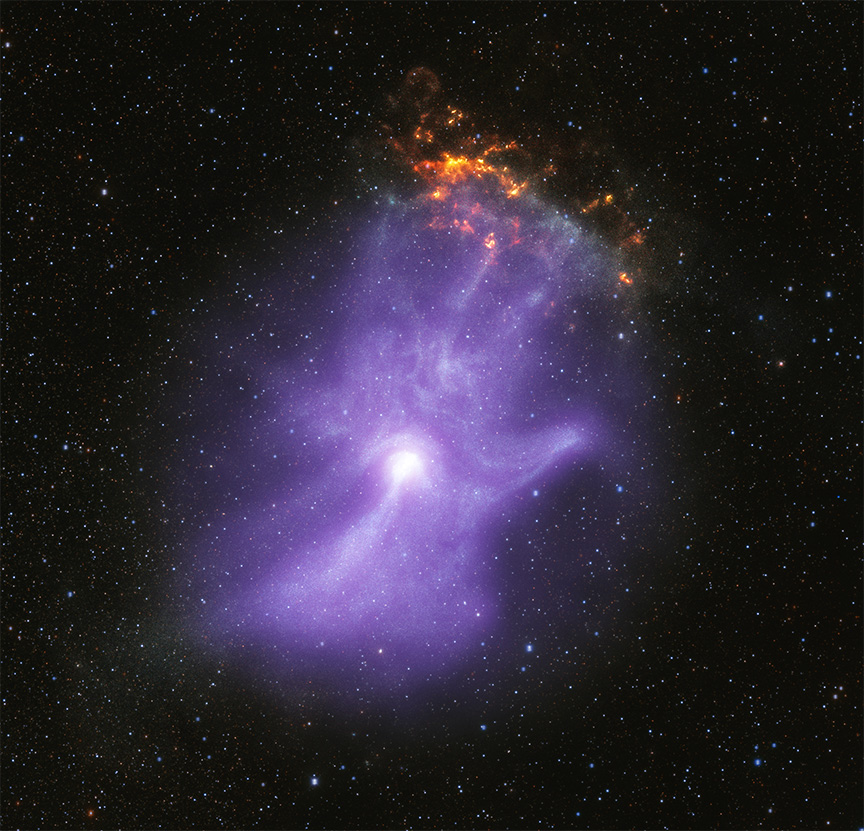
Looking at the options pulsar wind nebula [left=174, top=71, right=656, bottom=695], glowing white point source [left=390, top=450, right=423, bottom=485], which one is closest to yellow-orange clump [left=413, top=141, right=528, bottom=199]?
pulsar wind nebula [left=174, top=71, right=656, bottom=695]

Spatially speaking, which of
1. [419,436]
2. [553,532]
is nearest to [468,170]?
[419,436]

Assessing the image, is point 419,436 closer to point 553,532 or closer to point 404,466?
point 404,466

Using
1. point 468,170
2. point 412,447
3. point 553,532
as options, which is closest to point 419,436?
point 412,447

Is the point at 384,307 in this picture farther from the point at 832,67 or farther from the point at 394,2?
the point at 832,67

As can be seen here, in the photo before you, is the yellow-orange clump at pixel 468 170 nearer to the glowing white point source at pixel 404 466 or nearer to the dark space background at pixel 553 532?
the dark space background at pixel 553 532

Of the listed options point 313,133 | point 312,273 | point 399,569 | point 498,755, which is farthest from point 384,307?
point 498,755

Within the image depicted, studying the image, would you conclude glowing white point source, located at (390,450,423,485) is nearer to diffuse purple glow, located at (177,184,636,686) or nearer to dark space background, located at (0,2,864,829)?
diffuse purple glow, located at (177,184,636,686)

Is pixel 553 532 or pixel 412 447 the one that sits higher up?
pixel 412 447

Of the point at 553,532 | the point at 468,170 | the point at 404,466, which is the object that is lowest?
the point at 553,532
